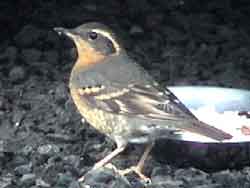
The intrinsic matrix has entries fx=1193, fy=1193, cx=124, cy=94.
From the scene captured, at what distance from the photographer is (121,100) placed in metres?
7.26

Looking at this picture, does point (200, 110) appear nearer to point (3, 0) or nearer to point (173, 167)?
point (173, 167)

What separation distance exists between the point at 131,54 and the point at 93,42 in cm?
188

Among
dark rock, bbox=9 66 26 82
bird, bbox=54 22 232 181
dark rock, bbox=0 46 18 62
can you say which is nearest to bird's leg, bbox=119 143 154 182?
bird, bbox=54 22 232 181

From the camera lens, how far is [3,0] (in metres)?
10.0

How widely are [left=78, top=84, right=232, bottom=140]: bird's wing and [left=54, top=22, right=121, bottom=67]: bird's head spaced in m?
0.27

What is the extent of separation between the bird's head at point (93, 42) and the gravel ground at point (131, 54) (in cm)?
62

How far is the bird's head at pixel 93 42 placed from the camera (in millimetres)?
7523

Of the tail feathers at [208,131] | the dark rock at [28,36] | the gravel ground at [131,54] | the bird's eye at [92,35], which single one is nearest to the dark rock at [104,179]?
the gravel ground at [131,54]

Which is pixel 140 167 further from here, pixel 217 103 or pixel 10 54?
pixel 10 54

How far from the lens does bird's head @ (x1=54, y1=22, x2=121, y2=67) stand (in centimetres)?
752

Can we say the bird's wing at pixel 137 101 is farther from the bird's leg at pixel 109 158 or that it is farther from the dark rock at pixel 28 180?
the dark rock at pixel 28 180

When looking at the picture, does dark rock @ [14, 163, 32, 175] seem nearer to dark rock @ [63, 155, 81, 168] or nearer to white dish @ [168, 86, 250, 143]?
dark rock @ [63, 155, 81, 168]

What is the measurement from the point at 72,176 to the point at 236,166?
3.37 ft

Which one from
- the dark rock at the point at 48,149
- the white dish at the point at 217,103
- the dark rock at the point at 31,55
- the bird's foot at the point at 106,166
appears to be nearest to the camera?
the bird's foot at the point at 106,166
